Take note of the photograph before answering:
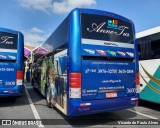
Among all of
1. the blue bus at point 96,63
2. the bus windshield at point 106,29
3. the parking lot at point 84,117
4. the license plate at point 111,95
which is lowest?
the parking lot at point 84,117

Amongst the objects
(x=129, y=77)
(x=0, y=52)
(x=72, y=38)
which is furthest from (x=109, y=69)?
(x=0, y=52)

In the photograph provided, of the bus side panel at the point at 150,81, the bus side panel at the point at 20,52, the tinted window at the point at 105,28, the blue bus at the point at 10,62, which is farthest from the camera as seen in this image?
the bus side panel at the point at 20,52

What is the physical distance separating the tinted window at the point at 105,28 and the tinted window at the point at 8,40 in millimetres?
4625

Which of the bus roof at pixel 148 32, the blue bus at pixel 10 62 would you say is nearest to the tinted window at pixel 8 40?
the blue bus at pixel 10 62

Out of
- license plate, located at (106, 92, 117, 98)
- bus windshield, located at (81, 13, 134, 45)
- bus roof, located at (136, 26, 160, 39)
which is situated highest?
bus roof, located at (136, 26, 160, 39)

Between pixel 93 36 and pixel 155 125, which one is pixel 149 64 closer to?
pixel 155 125

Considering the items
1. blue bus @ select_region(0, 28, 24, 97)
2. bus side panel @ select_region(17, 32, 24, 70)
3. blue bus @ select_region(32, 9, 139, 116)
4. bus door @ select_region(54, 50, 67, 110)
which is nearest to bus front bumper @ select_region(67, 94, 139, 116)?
blue bus @ select_region(32, 9, 139, 116)

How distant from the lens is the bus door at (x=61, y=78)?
659 centimetres

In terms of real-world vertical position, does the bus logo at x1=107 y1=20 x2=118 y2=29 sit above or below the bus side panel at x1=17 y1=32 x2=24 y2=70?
above

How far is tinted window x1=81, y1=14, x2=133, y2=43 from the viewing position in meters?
6.32

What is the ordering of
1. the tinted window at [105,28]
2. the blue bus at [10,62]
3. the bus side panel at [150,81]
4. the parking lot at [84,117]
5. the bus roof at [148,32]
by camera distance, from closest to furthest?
the tinted window at [105,28], the parking lot at [84,117], the bus side panel at [150,81], the bus roof at [148,32], the blue bus at [10,62]

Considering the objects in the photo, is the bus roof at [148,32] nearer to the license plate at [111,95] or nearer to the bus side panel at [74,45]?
the license plate at [111,95]

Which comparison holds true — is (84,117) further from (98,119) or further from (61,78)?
(61,78)

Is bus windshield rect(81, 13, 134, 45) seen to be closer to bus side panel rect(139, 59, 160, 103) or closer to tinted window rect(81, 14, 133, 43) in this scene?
tinted window rect(81, 14, 133, 43)
